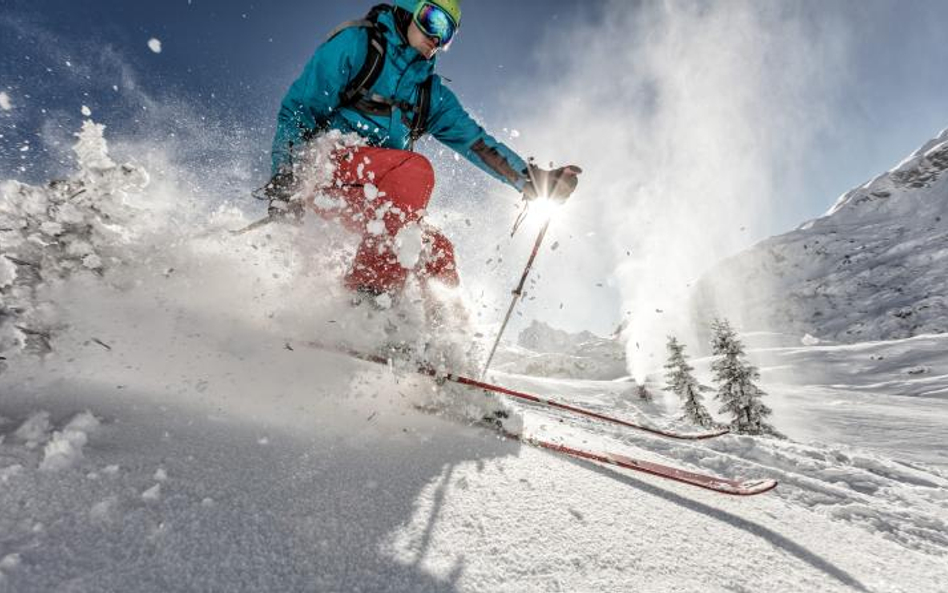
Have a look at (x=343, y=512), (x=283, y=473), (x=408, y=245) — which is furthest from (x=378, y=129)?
(x=343, y=512)

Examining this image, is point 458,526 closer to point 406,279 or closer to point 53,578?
point 53,578

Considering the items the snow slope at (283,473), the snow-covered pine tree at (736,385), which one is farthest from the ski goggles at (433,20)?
the snow-covered pine tree at (736,385)

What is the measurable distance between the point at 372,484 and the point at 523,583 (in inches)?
26.8

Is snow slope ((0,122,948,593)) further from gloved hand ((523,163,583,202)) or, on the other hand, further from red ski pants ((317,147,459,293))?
gloved hand ((523,163,583,202))

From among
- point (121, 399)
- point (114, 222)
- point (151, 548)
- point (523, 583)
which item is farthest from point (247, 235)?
point (523, 583)

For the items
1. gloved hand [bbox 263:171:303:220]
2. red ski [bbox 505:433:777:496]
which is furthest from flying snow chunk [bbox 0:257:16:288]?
red ski [bbox 505:433:777:496]

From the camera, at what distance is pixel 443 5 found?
3939mm

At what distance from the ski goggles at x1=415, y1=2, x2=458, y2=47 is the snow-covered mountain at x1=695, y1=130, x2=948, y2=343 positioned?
11345 centimetres

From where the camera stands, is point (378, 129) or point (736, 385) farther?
point (736, 385)

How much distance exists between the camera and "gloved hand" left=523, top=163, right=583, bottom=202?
4414mm

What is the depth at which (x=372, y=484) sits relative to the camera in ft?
5.63

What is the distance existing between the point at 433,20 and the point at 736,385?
2043 cm

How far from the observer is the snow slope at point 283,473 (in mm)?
1159

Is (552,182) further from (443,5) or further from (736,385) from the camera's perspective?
(736,385)
